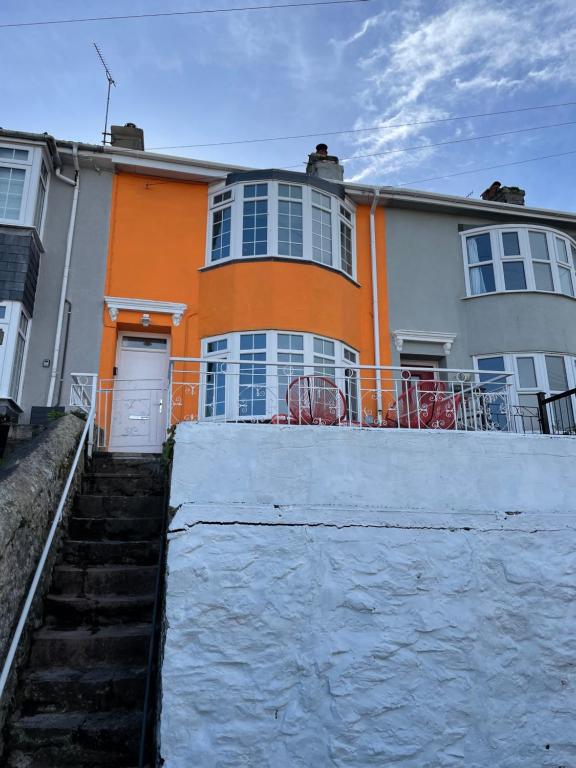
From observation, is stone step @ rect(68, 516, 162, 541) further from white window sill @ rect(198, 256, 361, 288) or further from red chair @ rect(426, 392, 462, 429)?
white window sill @ rect(198, 256, 361, 288)

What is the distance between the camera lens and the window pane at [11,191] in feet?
33.7

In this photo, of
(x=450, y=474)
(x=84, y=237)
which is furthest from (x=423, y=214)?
(x=450, y=474)

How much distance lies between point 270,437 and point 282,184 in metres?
7.34

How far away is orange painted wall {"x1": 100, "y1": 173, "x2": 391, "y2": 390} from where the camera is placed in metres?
10.9

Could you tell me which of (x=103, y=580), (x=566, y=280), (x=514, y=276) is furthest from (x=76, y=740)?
(x=566, y=280)

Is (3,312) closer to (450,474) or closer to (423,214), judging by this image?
(450,474)

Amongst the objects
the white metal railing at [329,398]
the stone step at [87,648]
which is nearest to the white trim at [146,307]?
the white metal railing at [329,398]

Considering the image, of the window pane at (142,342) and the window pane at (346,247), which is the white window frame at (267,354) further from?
the window pane at (346,247)

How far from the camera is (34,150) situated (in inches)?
417

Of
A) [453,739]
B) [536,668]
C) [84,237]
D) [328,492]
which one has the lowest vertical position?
[453,739]

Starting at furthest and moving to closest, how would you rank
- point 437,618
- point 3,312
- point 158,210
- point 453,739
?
1. point 158,210
2. point 3,312
3. point 437,618
4. point 453,739

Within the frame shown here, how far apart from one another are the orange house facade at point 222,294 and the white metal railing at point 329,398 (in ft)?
0.18

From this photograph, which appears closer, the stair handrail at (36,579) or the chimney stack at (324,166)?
the stair handrail at (36,579)

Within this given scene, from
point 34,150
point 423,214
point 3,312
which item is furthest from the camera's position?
point 423,214
